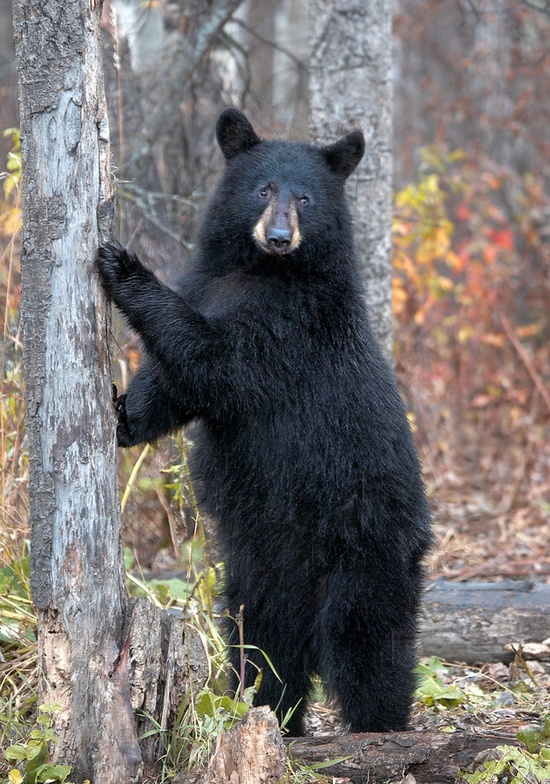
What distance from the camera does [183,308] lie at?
3584mm

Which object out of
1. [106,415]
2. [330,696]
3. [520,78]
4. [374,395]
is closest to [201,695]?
[330,696]

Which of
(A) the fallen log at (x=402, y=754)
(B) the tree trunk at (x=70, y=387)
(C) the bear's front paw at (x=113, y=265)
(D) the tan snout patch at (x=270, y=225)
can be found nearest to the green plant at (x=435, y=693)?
(A) the fallen log at (x=402, y=754)

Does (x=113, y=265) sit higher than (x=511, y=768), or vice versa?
(x=113, y=265)

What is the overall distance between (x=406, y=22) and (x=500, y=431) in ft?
21.5

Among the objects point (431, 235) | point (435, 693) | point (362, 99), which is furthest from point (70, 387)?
point (431, 235)

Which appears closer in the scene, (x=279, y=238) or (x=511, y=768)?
(x=511, y=768)

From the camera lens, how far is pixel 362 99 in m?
5.75

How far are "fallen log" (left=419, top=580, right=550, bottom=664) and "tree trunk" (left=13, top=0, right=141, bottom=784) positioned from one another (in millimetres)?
2228

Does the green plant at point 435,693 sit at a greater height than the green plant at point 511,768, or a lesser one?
lesser

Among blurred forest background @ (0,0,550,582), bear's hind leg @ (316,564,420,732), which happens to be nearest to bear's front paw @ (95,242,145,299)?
blurred forest background @ (0,0,550,582)

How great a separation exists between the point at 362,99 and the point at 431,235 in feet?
10.5

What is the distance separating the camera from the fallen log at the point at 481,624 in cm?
491

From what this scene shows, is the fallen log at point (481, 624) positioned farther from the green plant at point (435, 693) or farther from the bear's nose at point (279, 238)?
the bear's nose at point (279, 238)

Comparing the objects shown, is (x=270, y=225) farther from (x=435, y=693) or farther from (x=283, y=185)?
(x=435, y=693)
